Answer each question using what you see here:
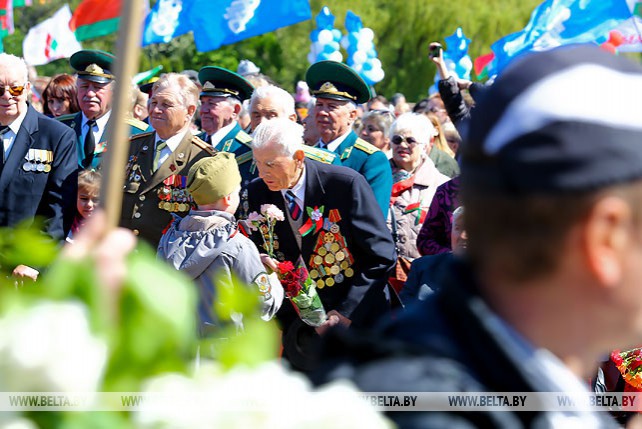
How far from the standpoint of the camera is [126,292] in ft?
3.97

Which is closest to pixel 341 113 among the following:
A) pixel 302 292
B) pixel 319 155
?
pixel 319 155

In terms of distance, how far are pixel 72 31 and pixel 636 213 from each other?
15.2 metres

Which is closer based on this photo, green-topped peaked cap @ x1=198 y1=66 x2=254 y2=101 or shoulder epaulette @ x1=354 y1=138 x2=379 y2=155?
shoulder epaulette @ x1=354 y1=138 x2=379 y2=155

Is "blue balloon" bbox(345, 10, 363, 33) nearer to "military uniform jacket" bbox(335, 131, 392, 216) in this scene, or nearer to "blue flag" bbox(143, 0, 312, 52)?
"blue flag" bbox(143, 0, 312, 52)

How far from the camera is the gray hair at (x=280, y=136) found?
18.0 feet

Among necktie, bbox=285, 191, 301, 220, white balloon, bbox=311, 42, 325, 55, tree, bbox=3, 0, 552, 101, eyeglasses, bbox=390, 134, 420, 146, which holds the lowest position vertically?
necktie, bbox=285, 191, 301, 220

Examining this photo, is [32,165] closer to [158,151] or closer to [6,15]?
[158,151]

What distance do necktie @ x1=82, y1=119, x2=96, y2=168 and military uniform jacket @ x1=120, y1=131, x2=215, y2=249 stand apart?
1079 millimetres

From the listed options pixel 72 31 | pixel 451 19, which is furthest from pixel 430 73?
pixel 72 31

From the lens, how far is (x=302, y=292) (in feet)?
17.8

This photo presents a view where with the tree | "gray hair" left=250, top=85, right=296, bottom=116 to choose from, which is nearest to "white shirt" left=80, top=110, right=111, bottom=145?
"gray hair" left=250, top=85, right=296, bottom=116

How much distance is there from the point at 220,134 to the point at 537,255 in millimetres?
6577

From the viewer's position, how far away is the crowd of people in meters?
1.30

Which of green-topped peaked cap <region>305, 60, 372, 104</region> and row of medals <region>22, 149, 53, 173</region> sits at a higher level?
green-topped peaked cap <region>305, 60, 372, 104</region>
